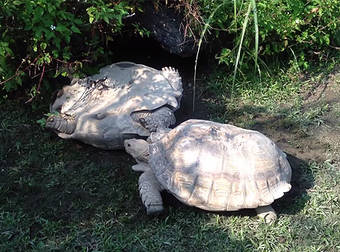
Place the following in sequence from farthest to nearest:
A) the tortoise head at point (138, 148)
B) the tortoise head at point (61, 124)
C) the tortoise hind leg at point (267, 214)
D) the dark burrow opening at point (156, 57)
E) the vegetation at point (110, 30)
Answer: the dark burrow opening at point (156, 57)
the tortoise head at point (61, 124)
the vegetation at point (110, 30)
the tortoise head at point (138, 148)
the tortoise hind leg at point (267, 214)

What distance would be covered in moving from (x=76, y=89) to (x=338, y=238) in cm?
264

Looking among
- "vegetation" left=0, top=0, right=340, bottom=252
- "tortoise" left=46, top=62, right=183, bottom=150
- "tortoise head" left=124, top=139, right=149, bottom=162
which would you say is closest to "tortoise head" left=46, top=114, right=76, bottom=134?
"tortoise" left=46, top=62, right=183, bottom=150

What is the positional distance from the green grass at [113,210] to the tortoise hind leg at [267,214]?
49 mm

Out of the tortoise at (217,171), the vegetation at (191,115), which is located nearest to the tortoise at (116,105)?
the vegetation at (191,115)

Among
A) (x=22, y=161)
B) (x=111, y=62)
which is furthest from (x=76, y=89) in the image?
(x=22, y=161)

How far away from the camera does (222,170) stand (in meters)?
3.14

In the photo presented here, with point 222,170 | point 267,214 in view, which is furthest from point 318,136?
point 222,170

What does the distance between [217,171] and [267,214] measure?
493 mm

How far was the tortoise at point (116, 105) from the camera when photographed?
153 inches

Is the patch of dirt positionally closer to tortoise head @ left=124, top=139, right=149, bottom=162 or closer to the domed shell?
the domed shell

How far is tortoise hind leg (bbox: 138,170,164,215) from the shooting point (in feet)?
10.7

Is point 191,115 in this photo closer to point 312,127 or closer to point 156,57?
point 156,57

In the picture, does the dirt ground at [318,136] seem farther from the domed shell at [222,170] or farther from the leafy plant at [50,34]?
the leafy plant at [50,34]

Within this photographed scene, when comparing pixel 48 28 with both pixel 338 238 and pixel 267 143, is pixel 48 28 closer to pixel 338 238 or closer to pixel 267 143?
pixel 267 143
